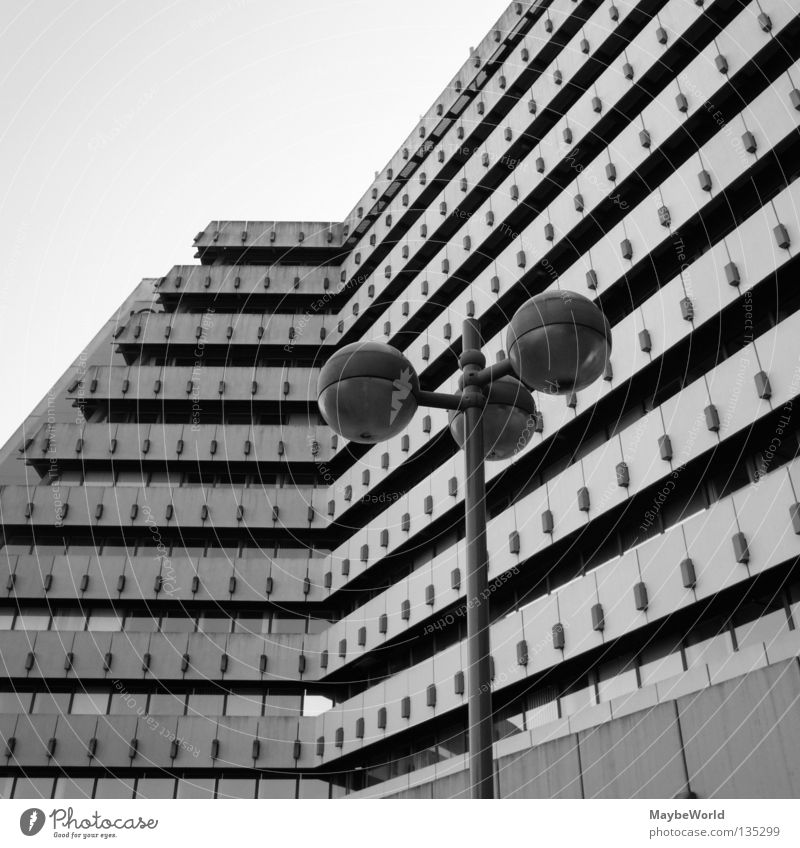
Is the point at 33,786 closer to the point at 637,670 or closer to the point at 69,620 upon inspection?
the point at 69,620

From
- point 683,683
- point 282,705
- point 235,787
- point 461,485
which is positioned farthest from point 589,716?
point 235,787

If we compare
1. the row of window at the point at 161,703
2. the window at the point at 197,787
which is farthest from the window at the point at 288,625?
the window at the point at 197,787

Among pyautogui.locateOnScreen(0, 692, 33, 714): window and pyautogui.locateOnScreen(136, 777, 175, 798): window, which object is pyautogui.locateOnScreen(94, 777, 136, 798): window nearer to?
pyautogui.locateOnScreen(136, 777, 175, 798): window

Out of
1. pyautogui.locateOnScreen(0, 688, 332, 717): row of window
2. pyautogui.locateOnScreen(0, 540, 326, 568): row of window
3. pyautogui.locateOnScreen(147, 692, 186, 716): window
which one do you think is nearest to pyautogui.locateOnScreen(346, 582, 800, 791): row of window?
pyautogui.locateOnScreen(0, 688, 332, 717): row of window

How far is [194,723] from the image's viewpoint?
1083 inches

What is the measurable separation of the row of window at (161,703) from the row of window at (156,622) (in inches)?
87.0

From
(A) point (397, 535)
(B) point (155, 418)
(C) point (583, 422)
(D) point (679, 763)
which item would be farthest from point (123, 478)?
(D) point (679, 763)

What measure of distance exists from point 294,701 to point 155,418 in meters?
13.0

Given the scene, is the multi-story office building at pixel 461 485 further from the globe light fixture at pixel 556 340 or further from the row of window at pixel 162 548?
the globe light fixture at pixel 556 340

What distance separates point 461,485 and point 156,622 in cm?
1248

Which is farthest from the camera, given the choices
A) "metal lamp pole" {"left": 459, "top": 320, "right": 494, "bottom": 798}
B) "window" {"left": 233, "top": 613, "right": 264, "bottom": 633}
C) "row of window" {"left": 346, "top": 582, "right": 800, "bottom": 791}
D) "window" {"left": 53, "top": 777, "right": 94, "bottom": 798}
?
"window" {"left": 233, "top": 613, "right": 264, "bottom": 633}

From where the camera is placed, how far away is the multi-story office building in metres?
16.6
